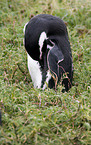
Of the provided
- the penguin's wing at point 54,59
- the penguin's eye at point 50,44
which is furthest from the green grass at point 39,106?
the penguin's eye at point 50,44

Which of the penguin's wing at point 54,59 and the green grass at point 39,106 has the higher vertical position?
the penguin's wing at point 54,59

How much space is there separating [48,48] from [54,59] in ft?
0.57

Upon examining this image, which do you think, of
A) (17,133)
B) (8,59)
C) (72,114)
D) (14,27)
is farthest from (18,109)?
(14,27)

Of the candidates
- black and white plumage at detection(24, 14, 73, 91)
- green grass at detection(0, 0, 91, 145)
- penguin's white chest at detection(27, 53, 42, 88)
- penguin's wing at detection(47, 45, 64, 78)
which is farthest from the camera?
penguin's white chest at detection(27, 53, 42, 88)

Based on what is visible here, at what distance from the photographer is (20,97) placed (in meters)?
2.00

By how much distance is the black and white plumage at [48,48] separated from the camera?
91.4 inches

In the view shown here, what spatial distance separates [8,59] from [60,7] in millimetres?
1734

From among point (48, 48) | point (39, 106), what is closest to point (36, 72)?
point (48, 48)

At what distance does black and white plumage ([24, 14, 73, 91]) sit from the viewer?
232 cm

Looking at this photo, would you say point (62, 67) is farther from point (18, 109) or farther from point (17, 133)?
point (17, 133)

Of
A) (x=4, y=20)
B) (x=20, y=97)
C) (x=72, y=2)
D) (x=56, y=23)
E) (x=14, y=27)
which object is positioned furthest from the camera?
(x=72, y=2)

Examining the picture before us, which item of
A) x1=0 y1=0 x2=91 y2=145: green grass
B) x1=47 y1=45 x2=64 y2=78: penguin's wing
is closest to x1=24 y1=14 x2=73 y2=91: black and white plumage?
x1=47 y1=45 x2=64 y2=78: penguin's wing

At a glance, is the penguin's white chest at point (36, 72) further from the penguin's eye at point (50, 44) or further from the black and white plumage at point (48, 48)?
the penguin's eye at point (50, 44)

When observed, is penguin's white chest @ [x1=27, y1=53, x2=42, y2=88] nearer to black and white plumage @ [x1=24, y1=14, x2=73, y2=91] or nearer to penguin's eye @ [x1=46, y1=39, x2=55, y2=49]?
black and white plumage @ [x1=24, y1=14, x2=73, y2=91]
